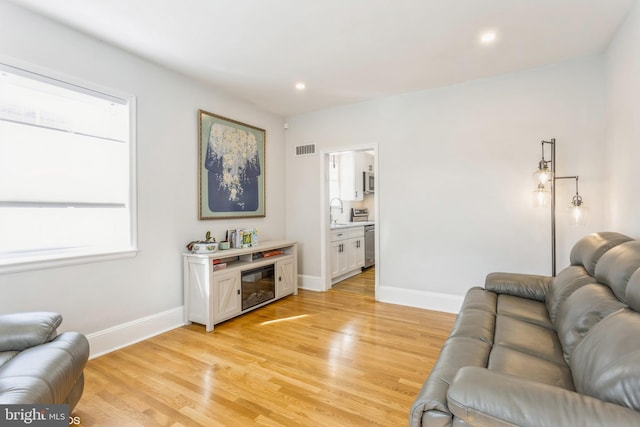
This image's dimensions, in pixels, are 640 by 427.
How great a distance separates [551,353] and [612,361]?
1.84 ft

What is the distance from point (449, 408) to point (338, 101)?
3680mm

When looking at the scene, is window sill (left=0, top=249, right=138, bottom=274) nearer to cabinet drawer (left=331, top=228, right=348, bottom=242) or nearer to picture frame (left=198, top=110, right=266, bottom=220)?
picture frame (left=198, top=110, right=266, bottom=220)

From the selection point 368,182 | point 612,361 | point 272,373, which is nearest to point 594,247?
point 612,361

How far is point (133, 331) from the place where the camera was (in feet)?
9.04

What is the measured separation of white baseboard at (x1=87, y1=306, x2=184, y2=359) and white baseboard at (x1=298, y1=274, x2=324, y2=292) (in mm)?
1844

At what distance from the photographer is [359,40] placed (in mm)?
2551

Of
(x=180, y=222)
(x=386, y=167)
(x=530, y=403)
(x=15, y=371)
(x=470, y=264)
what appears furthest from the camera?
(x=386, y=167)

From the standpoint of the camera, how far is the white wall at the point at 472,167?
2.94 m

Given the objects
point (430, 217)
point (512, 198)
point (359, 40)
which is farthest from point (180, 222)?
point (512, 198)

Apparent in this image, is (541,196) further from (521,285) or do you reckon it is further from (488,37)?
(488,37)

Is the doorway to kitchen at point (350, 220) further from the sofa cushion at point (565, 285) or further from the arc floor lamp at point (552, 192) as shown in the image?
the sofa cushion at point (565, 285)

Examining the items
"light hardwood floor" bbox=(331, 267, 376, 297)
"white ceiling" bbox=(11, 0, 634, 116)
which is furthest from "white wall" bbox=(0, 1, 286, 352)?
"light hardwood floor" bbox=(331, 267, 376, 297)

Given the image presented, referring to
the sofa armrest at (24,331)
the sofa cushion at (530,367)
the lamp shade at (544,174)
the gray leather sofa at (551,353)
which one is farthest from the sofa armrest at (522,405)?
the lamp shade at (544,174)

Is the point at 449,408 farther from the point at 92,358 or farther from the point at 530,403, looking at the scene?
the point at 92,358
